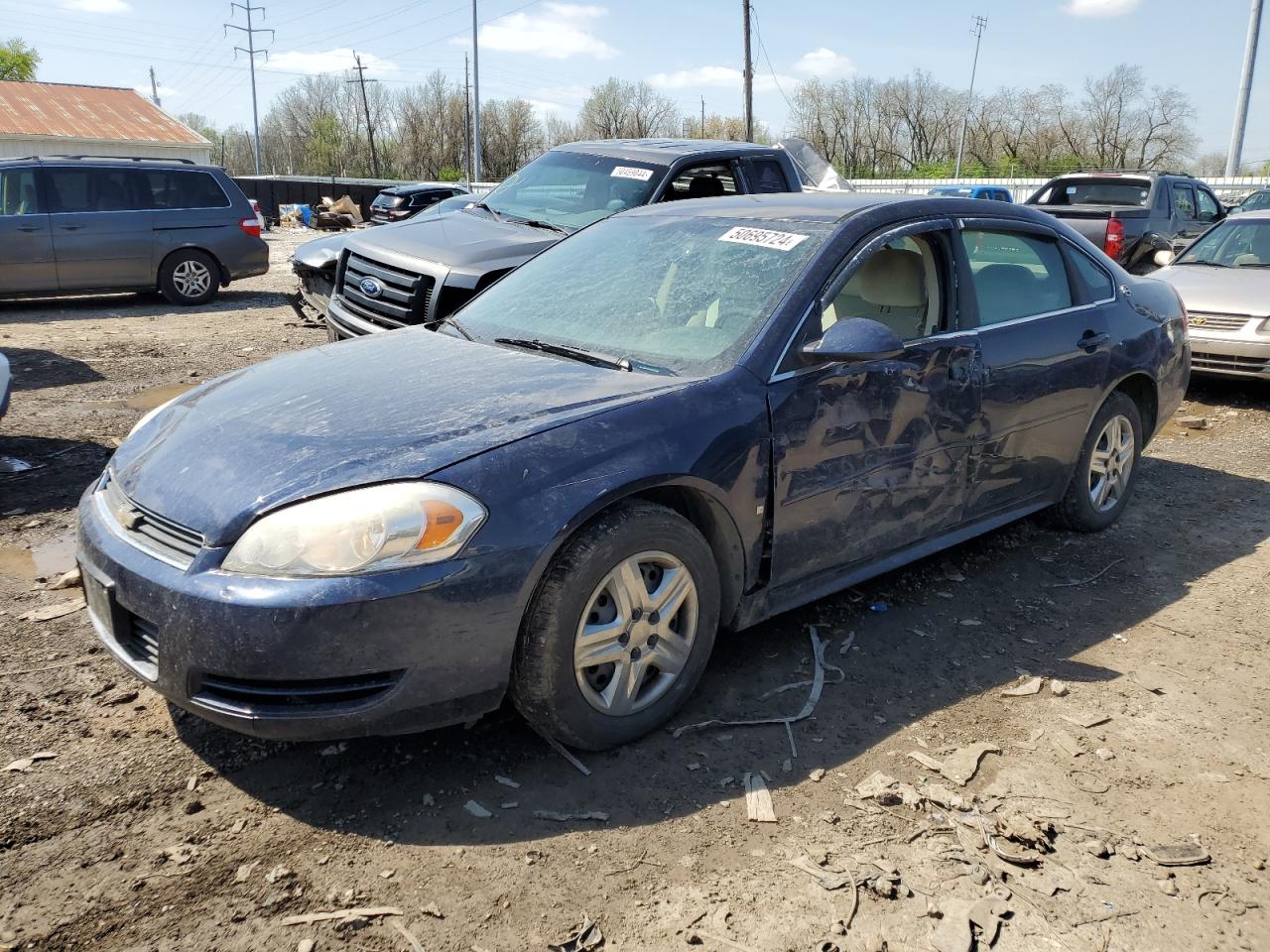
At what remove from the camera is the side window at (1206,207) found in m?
14.7

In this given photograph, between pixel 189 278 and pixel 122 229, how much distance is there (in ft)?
3.19

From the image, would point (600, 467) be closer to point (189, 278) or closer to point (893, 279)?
point (893, 279)

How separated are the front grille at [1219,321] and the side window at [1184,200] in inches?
251

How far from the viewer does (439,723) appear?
9.16 ft

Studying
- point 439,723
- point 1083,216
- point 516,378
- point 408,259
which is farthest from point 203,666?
point 1083,216

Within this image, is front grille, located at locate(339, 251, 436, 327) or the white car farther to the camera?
the white car

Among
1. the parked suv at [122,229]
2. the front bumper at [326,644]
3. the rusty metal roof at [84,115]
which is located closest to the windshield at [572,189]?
the front bumper at [326,644]

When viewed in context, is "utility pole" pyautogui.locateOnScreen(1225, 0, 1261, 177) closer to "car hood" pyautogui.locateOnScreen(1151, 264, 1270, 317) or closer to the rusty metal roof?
"car hood" pyautogui.locateOnScreen(1151, 264, 1270, 317)

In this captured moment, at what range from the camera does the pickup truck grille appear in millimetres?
8328

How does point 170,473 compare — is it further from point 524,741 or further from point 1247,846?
point 1247,846

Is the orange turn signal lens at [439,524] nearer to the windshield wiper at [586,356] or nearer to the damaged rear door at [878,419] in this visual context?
the windshield wiper at [586,356]

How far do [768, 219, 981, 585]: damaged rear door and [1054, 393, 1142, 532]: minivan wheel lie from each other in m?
1.16

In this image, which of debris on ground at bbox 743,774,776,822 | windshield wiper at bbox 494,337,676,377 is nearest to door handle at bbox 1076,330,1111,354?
windshield wiper at bbox 494,337,676,377

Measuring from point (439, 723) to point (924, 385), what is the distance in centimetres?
223
